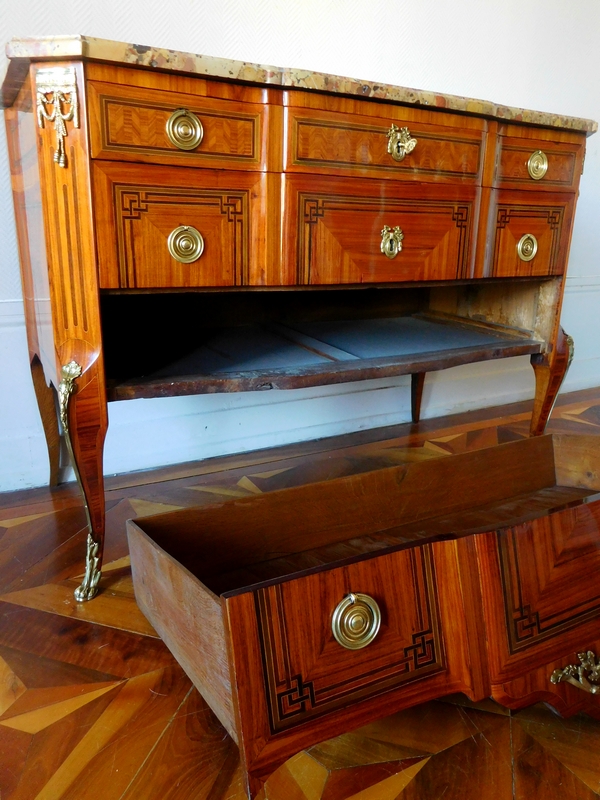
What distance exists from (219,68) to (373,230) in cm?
32

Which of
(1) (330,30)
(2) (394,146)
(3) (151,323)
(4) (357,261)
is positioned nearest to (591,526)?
(4) (357,261)

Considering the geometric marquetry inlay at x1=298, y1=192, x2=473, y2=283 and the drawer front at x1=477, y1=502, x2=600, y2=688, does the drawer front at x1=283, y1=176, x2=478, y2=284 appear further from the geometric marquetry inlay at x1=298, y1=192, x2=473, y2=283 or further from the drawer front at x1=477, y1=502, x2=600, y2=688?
the drawer front at x1=477, y1=502, x2=600, y2=688

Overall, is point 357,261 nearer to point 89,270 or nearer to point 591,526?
point 89,270

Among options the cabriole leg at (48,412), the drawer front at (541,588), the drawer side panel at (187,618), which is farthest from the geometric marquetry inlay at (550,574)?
the cabriole leg at (48,412)

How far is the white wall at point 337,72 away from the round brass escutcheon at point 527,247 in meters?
0.57

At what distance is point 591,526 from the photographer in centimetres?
67

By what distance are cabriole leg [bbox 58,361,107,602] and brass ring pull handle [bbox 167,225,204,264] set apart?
0.19m

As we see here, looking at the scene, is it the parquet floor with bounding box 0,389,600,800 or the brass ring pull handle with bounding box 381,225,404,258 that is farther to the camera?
the brass ring pull handle with bounding box 381,225,404,258

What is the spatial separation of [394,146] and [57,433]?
0.80m

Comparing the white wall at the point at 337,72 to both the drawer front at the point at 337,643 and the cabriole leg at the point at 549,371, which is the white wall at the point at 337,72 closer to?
the cabriole leg at the point at 549,371

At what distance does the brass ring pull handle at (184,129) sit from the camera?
78 cm

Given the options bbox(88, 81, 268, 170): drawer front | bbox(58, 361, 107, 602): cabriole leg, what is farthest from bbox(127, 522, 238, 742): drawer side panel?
bbox(88, 81, 268, 170): drawer front

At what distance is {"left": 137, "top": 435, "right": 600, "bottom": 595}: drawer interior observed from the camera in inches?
30.7

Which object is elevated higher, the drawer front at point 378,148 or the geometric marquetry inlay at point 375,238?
the drawer front at point 378,148
